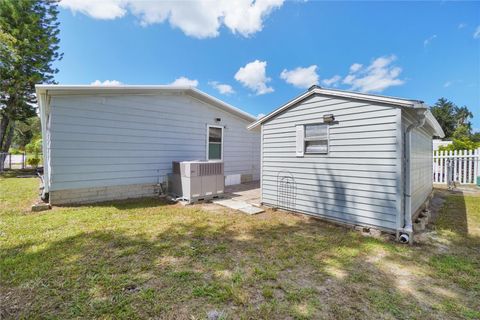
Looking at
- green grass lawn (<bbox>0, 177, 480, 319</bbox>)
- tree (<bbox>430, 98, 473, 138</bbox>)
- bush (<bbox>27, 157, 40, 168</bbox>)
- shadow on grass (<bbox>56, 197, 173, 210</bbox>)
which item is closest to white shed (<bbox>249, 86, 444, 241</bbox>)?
green grass lawn (<bbox>0, 177, 480, 319</bbox>)

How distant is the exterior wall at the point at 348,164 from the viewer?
392 centimetres

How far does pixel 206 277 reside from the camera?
269cm

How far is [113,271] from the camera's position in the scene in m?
2.78

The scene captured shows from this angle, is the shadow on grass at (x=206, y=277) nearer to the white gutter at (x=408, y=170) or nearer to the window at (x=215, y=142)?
the white gutter at (x=408, y=170)

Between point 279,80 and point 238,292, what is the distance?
18121 millimetres

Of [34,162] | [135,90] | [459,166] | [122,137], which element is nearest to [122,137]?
[122,137]

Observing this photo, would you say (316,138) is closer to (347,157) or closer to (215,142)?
(347,157)

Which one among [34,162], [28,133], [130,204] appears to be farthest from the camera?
[28,133]

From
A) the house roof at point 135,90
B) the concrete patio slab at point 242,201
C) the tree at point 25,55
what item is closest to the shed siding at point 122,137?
the house roof at point 135,90

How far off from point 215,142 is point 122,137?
11.8 ft

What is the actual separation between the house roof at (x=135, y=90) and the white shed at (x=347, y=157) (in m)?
3.39

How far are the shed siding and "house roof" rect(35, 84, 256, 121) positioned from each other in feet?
0.52

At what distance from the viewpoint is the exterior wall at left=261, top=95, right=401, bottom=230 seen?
3.92 metres

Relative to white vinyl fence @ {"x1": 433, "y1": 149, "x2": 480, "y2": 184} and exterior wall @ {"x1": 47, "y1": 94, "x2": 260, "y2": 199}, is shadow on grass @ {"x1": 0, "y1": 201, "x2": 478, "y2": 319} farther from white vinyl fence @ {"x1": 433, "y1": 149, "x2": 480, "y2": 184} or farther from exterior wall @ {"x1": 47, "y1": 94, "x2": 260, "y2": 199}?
white vinyl fence @ {"x1": 433, "y1": 149, "x2": 480, "y2": 184}
